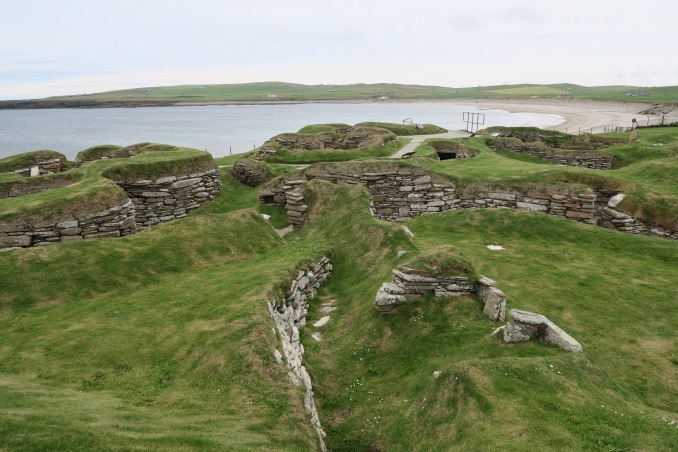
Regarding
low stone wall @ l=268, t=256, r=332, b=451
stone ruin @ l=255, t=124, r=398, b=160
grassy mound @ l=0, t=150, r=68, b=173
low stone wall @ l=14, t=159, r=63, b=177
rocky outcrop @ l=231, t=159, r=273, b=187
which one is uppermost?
stone ruin @ l=255, t=124, r=398, b=160

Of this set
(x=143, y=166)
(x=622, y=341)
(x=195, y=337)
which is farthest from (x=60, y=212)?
(x=622, y=341)

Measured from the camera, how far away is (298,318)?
52.7 ft

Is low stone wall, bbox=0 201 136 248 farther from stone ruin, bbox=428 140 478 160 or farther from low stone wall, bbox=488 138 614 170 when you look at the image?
low stone wall, bbox=488 138 614 170

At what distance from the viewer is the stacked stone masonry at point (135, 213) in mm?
18531

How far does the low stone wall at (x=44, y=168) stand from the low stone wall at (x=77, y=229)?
1370 centimetres

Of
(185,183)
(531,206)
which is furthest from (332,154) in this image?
(531,206)

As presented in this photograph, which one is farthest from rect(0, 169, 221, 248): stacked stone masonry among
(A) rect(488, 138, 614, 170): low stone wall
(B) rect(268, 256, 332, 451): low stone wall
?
(A) rect(488, 138, 614, 170): low stone wall

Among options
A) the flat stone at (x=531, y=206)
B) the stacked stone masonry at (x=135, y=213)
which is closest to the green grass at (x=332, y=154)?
the stacked stone masonry at (x=135, y=213)

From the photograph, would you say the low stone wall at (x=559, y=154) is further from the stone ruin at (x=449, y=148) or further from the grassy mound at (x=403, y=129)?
the grassy mound at (x=403, y=129)

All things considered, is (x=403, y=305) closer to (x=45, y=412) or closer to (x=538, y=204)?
(x=45, y=412)

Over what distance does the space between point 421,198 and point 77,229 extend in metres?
20.2

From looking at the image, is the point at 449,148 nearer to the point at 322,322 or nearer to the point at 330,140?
the point at 330,140

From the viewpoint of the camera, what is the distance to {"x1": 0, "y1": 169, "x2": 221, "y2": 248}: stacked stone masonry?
1853 centimetres

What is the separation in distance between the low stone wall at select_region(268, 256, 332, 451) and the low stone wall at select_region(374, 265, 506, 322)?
3132 millimetres
